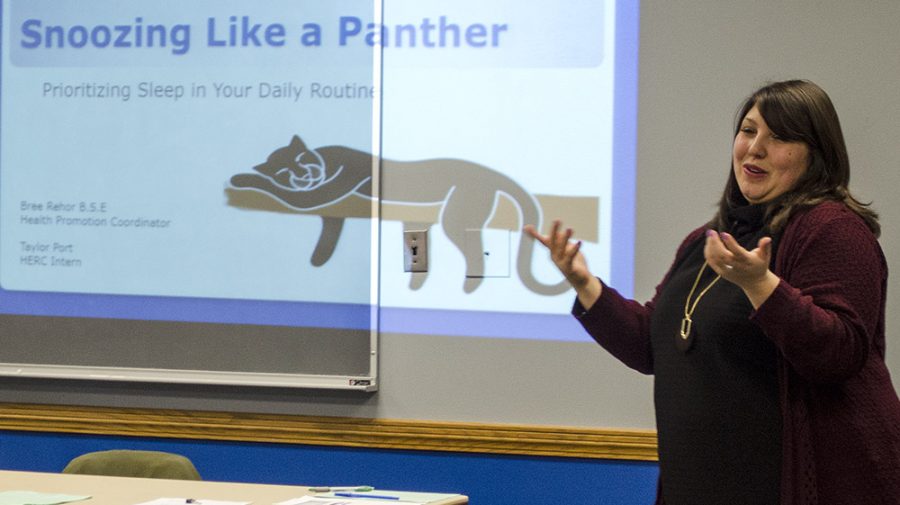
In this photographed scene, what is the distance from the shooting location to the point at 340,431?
3908 millimetres

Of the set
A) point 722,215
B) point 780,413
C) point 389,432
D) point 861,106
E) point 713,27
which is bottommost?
point 389,432

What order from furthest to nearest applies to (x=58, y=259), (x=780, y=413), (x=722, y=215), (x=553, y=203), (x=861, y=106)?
(x=58, y=259) → (x=553, y=203) → (x=861, y=106) → (x=722, y=215) → (x=780, y=413)

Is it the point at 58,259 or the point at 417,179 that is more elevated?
the point at 417,179

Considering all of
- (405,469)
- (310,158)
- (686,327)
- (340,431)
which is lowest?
(405,469)

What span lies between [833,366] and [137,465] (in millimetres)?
2002

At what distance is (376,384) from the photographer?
391cm

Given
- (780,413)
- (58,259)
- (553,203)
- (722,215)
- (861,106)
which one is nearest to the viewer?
(780,413)

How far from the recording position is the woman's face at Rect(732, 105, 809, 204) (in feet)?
7.32

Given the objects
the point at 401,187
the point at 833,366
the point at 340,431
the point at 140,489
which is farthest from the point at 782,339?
the point at 340,431

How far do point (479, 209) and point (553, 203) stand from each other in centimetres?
25

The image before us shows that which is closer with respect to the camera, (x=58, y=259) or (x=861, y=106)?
(x=861, y=106)

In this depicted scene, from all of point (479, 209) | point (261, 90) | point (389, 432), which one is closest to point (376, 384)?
point (389, 432)

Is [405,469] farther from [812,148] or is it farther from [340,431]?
[812,148]

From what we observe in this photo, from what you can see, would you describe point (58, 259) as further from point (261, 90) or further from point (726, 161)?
point (726, 161)
